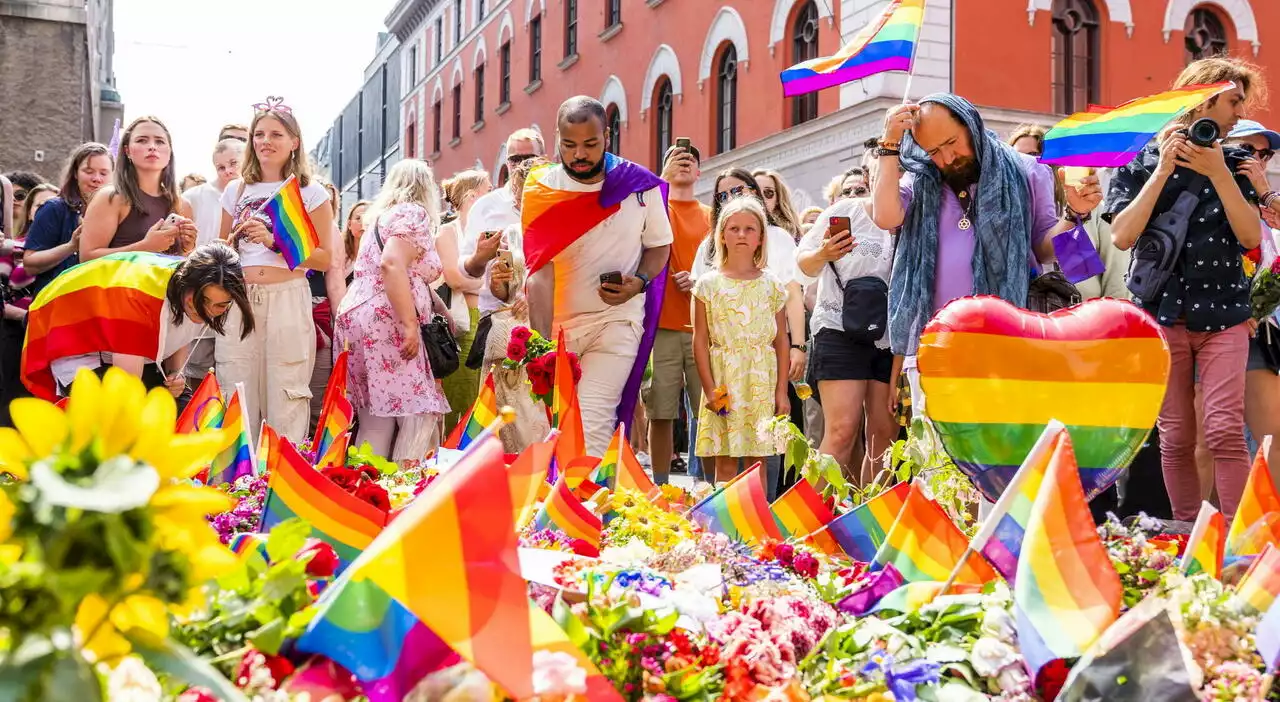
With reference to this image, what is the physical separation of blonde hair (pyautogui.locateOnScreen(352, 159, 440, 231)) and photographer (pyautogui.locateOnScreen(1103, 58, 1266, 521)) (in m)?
2.76

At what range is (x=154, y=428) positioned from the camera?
877 mm

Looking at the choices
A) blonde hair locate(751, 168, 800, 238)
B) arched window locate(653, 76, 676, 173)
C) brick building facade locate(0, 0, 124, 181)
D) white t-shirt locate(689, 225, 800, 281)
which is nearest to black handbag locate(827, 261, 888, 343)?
white t-shirt locate(689, 225, 800, 281)

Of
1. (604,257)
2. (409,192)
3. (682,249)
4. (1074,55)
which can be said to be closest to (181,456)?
(604,257)

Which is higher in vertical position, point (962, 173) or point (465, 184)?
point (465, 184)

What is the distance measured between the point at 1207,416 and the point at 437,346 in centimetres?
296

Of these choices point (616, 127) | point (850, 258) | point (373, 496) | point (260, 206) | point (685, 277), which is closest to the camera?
point (373, 496)

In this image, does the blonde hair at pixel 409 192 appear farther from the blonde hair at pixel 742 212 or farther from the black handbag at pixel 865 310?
the black handbag at pixel 865 310

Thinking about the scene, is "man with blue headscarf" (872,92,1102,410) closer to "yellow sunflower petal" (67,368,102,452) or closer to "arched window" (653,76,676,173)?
"yellow sunflower petal" (67,368,102,452)

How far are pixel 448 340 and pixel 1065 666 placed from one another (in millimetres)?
4173

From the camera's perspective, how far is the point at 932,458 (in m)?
3.04

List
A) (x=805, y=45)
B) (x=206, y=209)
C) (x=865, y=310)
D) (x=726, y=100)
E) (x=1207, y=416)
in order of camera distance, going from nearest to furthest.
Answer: (x=1207, y=416), (x=865, y=310), (x=206, y=209), (x=805, y=45), (x=726, y=100)

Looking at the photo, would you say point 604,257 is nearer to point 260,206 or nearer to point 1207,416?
point 260,206

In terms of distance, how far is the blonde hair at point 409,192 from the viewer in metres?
5.47

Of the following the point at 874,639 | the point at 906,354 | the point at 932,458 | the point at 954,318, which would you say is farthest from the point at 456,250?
the point at 874,639
